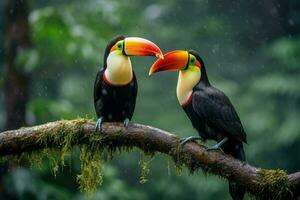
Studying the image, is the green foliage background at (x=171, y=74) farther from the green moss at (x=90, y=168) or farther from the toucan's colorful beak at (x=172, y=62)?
the toucan's colorful beak at (x=172, y=62)

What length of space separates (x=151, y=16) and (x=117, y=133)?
10329mm

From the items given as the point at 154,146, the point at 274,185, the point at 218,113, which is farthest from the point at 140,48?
the point at 274,185

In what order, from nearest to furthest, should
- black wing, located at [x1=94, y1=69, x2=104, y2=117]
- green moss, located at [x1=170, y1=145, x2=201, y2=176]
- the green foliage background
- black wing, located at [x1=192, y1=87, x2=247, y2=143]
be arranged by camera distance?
green moss, located at [x1=170, y1=145, x2=201, y2=176], black wing, located at [x1=192, y1=87, x2=247, y2=143], black wing, located at [x1=94, y1=69, x2=104, y2=117], the green foliage background

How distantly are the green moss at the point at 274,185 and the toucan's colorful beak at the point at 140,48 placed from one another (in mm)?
1263

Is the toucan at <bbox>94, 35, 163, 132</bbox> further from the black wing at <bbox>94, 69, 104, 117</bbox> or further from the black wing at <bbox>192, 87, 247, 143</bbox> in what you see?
the black wing at <bbox>192, 87, 247, 143</bbox>

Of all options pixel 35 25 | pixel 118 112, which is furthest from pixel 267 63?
pixel 118 112

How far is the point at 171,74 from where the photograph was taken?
14484mm

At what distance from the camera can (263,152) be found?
11414 mm

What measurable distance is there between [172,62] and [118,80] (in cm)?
52

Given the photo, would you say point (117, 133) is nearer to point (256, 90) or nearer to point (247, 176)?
point (247, 176)

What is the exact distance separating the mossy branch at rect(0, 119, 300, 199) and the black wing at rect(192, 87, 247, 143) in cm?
48

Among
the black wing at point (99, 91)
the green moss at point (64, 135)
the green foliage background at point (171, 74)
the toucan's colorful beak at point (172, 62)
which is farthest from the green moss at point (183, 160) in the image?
the green foliage background at point (171, 74)

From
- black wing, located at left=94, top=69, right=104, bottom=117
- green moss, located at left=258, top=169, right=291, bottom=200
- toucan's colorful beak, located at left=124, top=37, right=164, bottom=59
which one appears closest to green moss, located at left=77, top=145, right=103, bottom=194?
black wing, located at left=94, top=69, right=104, bottom=117

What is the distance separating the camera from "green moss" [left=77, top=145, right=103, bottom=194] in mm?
4309
